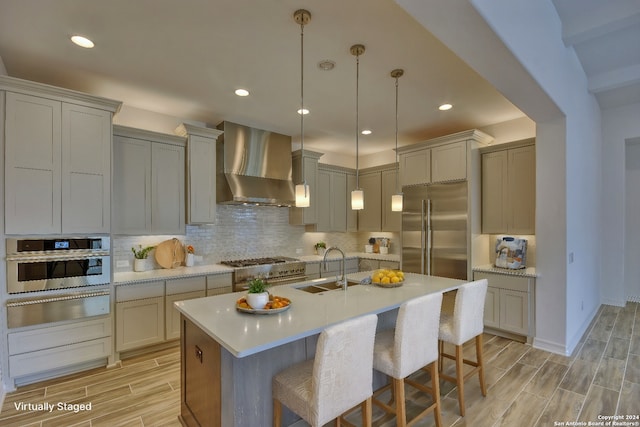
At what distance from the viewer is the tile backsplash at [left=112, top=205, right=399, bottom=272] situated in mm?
3949

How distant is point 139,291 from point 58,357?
0.83m

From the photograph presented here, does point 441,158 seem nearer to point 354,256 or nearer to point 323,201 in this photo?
point 323,201

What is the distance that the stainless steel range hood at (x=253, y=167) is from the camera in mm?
4277

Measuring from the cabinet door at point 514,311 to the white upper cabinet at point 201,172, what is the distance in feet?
12.6

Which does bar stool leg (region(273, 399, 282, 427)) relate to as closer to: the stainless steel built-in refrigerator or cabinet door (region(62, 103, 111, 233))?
cabinet door (region(62, 103, 111, 233))

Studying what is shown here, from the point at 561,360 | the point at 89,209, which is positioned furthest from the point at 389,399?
the point at 89,209

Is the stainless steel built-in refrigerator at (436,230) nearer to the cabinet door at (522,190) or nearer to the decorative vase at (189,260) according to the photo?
the cabinet door at (522,190)

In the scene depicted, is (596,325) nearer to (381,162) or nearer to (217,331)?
(381,162)

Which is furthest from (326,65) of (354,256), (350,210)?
(354,256)

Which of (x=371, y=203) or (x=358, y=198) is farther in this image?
(x=371, y=203)

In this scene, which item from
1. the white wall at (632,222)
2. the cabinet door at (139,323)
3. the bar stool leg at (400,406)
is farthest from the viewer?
the white wall at (632,222)

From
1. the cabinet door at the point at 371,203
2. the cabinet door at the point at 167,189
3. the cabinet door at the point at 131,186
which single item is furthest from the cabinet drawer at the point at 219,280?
the cabinet door at the point at 371,203

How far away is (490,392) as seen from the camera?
265cm

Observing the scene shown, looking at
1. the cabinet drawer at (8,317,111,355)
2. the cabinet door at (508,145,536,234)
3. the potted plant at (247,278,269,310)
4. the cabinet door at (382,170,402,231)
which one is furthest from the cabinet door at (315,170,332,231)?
the potted plant at (247,278,269,310)
